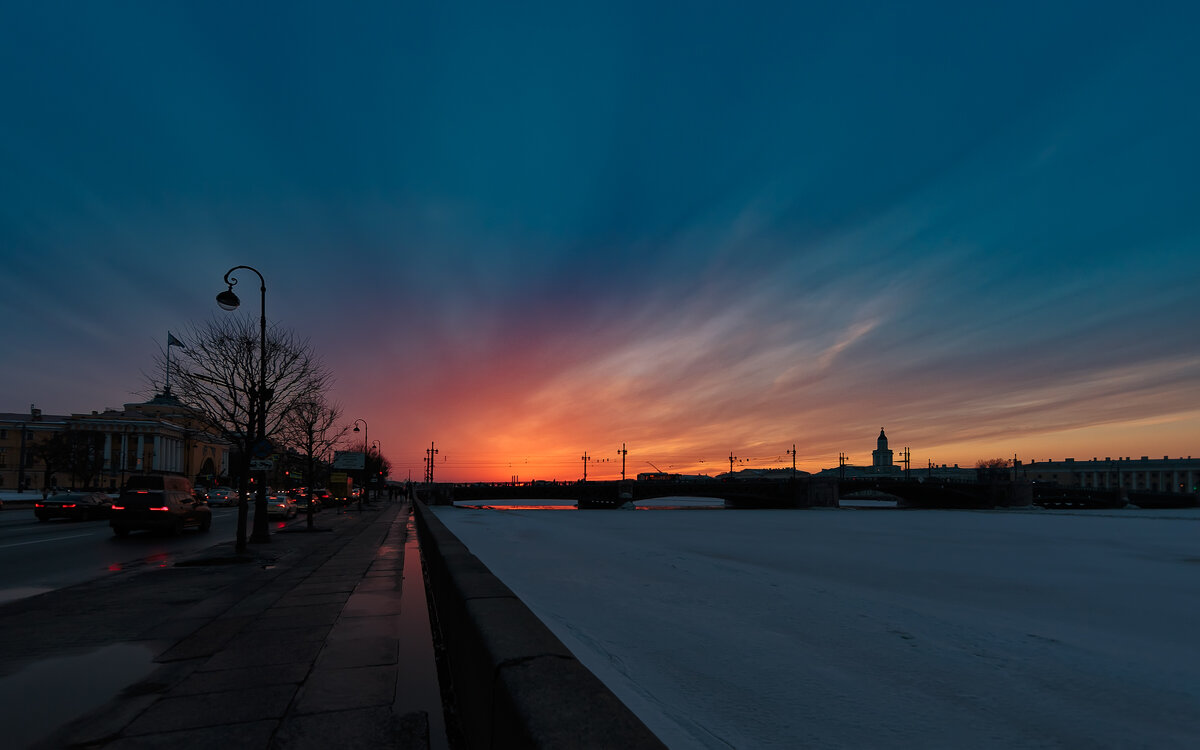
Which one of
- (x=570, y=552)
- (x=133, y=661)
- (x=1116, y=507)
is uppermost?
(x=133, y=661)

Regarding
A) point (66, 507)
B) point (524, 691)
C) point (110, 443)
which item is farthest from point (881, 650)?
point (110, 443)

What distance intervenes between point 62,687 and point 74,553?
13914 millimetres

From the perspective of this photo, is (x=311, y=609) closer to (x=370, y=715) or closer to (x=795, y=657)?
(x=370, y=715)

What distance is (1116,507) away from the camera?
108 meters

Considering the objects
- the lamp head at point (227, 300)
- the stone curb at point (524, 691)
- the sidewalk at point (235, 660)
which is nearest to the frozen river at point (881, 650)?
the stone curb at point (524, 691)

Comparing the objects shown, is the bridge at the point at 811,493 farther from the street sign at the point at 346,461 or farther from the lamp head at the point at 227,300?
the lamp head at the point at 227,300

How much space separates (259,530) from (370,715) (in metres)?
17.3

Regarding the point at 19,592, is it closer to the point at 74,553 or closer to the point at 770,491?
the point at 74,553

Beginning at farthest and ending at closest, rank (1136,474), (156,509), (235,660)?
(1136,474) → (156,509) → (235,660)

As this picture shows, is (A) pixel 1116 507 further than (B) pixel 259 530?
Yes

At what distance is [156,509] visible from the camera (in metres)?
21.5

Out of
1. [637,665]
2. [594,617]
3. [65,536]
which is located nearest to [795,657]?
[637,665]

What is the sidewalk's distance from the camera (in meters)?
4.21

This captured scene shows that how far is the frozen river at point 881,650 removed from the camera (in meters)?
5.07
